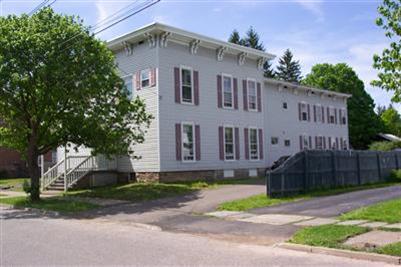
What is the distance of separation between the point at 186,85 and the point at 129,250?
1866 centimetres

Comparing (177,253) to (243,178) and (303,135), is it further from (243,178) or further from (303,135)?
(303,135)

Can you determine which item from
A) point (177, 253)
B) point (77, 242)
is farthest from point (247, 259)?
point (77, 242)

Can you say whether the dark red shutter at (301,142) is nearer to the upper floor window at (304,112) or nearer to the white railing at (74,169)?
the upper floor window at (304,112)

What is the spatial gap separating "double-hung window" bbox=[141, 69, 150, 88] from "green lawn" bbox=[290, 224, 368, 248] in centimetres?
1705

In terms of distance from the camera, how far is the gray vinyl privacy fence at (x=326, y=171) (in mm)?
19688

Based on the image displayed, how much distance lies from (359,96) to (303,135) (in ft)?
78.3

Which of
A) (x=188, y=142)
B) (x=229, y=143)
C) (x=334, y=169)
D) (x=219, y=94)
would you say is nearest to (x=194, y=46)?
(x=219, y=94)

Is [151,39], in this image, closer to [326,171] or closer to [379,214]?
[326,171]

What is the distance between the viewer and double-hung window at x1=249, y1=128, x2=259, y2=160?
105 feet

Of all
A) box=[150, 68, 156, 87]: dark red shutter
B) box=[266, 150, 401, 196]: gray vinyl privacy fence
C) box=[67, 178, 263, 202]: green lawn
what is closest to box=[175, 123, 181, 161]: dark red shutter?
box=[67, 178, 263, 202]: green lawn

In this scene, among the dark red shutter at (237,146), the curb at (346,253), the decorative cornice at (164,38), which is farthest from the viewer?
the dark red shutter at (237,146)

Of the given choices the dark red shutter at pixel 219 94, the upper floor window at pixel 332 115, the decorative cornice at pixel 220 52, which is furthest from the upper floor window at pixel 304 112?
the decorative cornice at pixel 220 52

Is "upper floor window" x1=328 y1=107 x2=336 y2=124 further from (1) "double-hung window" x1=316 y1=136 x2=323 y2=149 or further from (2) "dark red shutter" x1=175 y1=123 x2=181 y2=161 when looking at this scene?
(2) "dark red shutter" x1=175 y1=123 x2=181 y2=161

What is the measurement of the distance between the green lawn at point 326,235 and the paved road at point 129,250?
603 mm
